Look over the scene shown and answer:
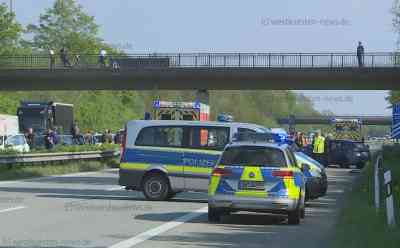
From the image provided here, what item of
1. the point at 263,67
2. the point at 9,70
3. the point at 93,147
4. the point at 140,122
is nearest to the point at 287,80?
the point at 263,67

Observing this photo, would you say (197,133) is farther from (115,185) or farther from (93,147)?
(93,147)

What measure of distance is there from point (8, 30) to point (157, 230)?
5237 cm

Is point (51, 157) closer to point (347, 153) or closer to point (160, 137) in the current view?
point (160, 137)

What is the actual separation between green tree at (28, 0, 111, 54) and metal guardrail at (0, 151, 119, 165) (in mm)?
38742

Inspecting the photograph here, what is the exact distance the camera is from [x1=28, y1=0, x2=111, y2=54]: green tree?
254 feet

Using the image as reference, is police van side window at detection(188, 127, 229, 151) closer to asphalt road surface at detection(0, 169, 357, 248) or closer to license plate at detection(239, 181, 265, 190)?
asphalt road surface at detection(0, 169, 357, 248)

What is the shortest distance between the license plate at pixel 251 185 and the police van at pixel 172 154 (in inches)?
187

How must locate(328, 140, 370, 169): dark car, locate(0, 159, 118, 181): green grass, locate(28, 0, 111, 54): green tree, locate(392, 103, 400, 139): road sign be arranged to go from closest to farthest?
locate(392, 103, 400, 139): road sign, locate(0, 159, 118, 181): green grass, locate(328, 140, 370, 169): dark car, locate(28, 0, 111, 54): green tree

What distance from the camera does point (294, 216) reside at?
15.6 metres

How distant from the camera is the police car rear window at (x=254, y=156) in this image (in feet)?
50.8

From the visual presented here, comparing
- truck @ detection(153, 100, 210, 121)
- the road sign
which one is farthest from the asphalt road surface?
truck @ detection(153, 100, 210, 121)

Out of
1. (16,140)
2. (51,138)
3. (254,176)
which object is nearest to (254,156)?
(254,176)

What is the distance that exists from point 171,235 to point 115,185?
13.2 meters

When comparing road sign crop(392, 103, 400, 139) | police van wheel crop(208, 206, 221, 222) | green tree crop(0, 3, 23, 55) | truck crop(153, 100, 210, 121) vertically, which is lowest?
police van wheel crop(208, 206, 221, 222)
